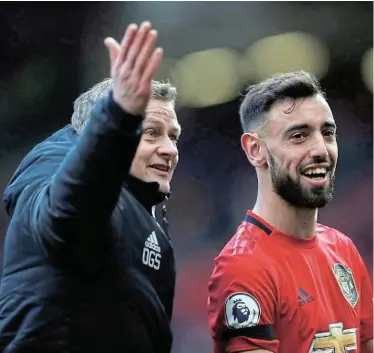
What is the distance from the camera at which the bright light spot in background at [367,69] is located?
1913 millimetres

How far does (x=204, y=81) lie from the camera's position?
6.15 feet

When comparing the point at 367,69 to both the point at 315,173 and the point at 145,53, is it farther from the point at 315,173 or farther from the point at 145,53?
the point at 145,53

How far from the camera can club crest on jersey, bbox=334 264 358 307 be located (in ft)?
3.65

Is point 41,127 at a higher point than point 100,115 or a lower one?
higher

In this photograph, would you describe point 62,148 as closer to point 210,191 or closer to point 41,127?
point 41,127

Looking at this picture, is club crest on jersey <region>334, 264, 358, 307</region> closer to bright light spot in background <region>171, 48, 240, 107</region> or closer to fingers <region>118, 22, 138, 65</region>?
fingers <region>118, 22, 138, 65</region>

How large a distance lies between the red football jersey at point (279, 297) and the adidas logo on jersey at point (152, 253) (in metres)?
0.18

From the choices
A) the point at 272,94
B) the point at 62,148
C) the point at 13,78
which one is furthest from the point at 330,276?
the point at 13,78

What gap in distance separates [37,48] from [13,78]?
4.3 inches

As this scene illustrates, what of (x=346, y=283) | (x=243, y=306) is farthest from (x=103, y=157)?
(x=346, y=283)

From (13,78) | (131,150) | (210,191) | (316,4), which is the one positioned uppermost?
(316,4)

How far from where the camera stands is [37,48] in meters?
1.75

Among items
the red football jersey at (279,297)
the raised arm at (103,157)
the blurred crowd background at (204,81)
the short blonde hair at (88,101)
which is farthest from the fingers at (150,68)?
the blurred crowd background at (204,81)

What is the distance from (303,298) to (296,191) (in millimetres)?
184
